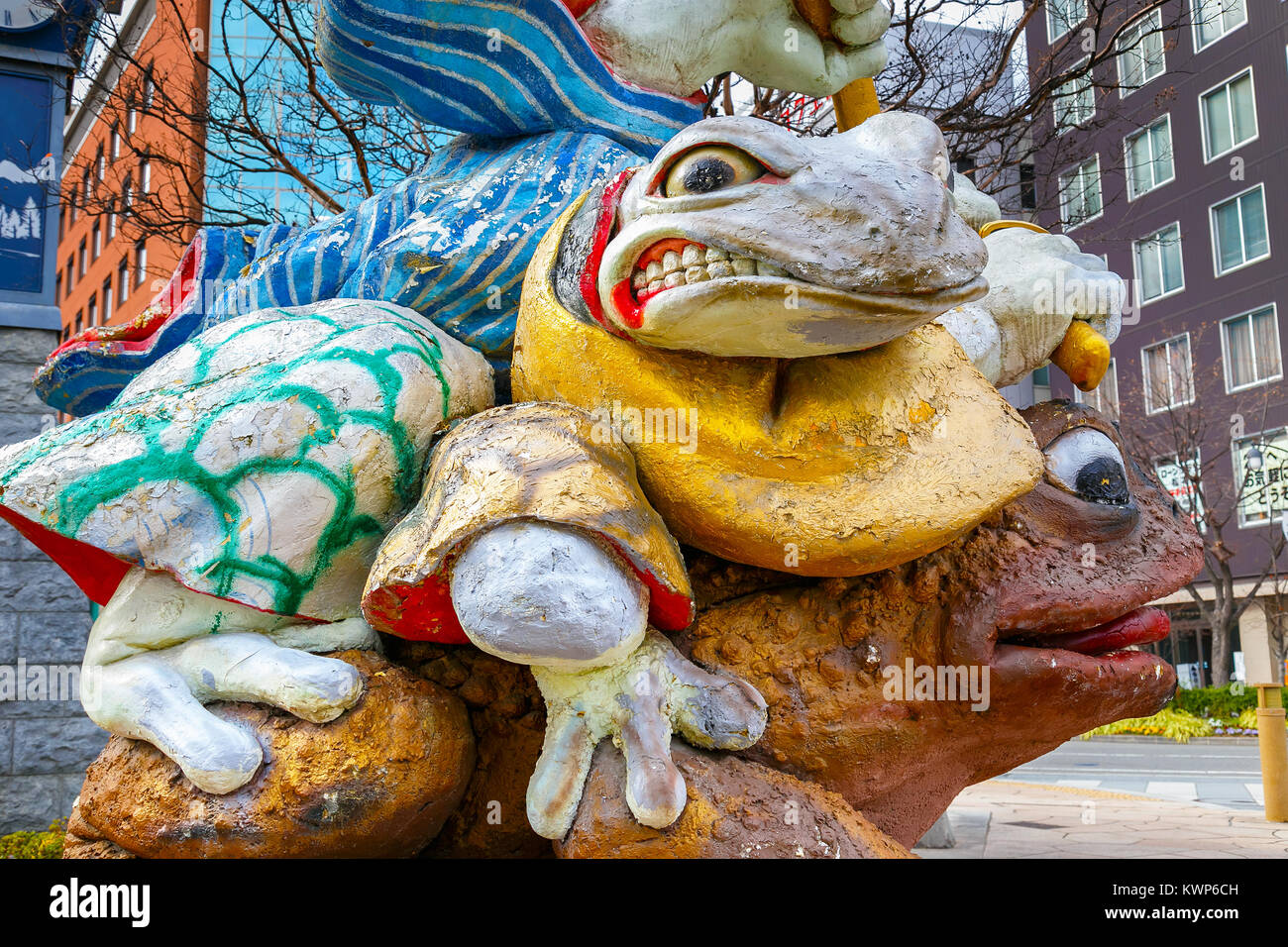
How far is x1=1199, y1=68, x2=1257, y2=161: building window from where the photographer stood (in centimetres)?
1566

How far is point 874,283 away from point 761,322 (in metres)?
0.13

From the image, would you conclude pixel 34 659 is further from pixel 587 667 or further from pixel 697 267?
pixel 697 267

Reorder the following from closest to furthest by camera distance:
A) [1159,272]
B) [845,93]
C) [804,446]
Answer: [804,446], [845,93], [1159,272]

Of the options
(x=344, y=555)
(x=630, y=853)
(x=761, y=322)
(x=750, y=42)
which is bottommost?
(x=630, y=853)

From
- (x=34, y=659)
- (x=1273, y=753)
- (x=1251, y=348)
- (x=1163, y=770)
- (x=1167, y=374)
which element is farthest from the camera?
(x=1251, y=348)

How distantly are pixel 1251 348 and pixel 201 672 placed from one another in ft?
57.3

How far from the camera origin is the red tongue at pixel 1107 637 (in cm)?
151

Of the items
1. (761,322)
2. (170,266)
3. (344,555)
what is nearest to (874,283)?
(761,322)

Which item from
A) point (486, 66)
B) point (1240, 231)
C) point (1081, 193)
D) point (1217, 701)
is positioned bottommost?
point (1217, 701)

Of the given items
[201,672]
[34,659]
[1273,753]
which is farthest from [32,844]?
[1273,753]

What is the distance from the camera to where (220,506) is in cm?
144

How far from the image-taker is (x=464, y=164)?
1844mm

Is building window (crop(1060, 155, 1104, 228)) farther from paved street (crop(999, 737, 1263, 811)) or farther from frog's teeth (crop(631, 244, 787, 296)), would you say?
frog's teeth (crop(631, 244, 787, 296))
